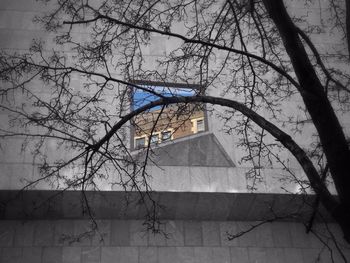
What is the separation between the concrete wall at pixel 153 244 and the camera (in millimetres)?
12828

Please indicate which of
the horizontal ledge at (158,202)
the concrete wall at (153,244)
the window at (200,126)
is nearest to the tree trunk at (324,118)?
A: the horizontal ledge at (158,202)

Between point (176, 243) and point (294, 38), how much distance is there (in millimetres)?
8086

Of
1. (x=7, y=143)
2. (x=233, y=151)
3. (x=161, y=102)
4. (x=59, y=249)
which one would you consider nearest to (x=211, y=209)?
(x=233, y=151)

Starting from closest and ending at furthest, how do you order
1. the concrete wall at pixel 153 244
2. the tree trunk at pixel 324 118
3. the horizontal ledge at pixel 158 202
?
the tree trunk at pixel 324 118
the horizontal ledge at pixel 158 202
the concrete wall at pixel 153 244

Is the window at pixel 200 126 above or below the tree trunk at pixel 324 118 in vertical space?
above

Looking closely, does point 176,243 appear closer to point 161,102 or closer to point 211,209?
point 211,209

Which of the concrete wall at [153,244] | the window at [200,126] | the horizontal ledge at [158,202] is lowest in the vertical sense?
the concrete wall at [153,244]

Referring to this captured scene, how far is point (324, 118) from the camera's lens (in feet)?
20.6

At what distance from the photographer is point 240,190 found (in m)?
13.1

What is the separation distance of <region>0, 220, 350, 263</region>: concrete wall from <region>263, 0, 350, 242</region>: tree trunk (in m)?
7.68

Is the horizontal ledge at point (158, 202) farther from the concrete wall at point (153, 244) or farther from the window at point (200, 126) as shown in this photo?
the window at point (200, 126)

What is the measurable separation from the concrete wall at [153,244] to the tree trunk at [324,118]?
302 inches

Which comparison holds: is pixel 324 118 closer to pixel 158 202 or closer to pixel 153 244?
pixel 158 202

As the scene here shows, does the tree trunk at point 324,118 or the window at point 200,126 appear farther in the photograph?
the window at point 200,126
